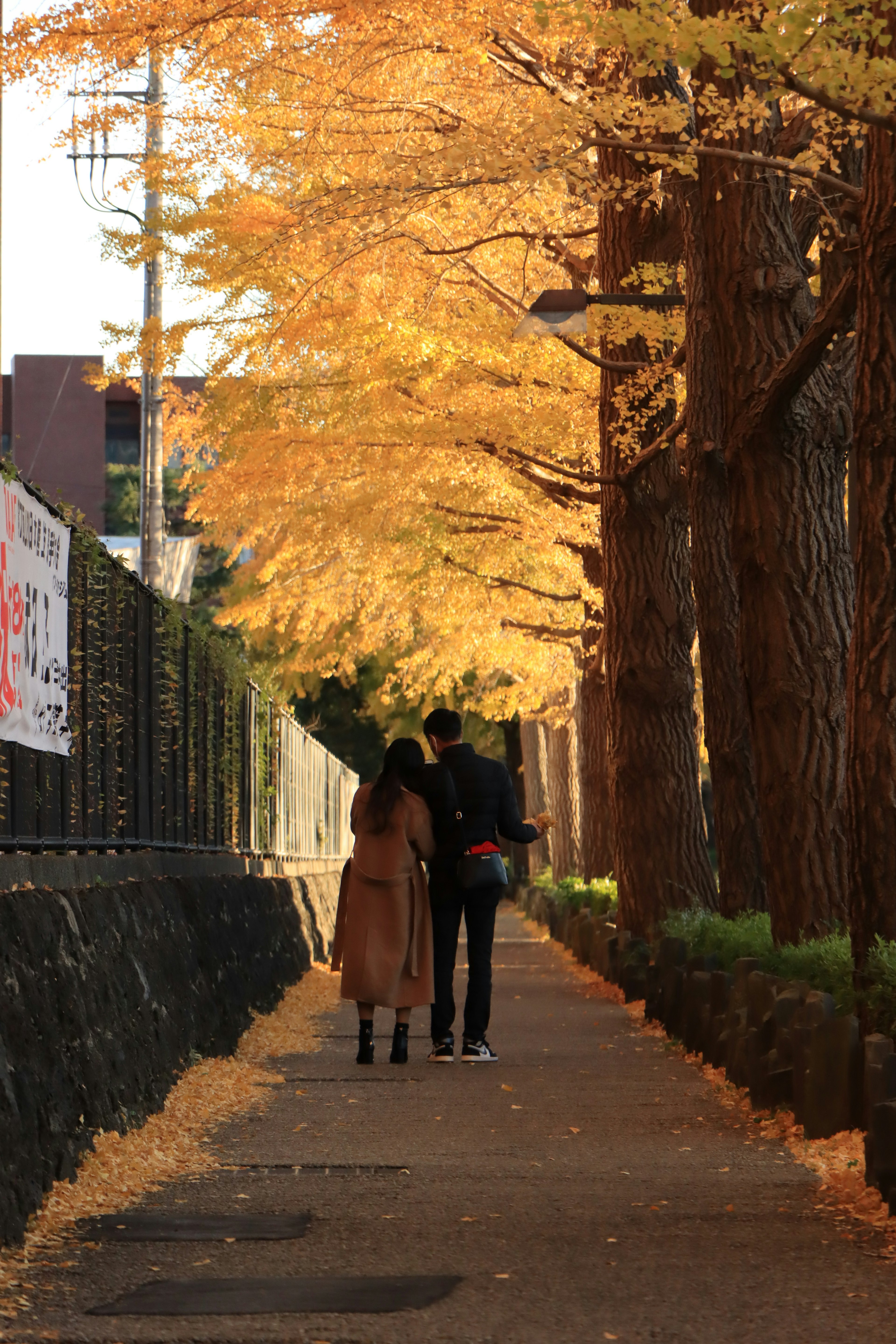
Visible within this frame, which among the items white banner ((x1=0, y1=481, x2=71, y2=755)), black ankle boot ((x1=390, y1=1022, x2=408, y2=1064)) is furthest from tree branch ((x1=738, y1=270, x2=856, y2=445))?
black ankle boot ((x1=390, y1=1022, x2=408, y2=1064))

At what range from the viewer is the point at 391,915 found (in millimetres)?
10312

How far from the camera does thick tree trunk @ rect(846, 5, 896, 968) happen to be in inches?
281

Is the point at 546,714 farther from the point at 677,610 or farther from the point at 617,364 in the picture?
the point at 617,364

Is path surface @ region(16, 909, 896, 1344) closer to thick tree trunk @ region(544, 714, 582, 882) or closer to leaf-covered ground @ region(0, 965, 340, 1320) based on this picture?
leaf-covered ground @ region(0, 965, 340, 1320)

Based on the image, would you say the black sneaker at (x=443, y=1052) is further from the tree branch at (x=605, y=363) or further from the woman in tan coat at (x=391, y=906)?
the tree branch at (x=605, y=363)

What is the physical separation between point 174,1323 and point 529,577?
59.9 ft

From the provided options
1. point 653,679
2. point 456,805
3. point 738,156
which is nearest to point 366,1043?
point 456,805

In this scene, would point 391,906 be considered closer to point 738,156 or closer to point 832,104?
point 738,156

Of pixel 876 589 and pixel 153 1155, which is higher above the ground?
pixel 876 589

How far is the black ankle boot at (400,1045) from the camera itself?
1033 centimetres

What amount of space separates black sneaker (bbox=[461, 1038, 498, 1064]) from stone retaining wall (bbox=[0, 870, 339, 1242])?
57.3 inches

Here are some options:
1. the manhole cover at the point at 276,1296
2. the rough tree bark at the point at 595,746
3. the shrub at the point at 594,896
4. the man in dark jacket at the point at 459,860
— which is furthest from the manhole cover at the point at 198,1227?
the shrub at the point at 594,896

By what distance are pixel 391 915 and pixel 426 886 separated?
14.7 inches

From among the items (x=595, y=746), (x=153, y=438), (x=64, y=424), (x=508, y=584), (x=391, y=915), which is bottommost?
(x=391, y=915)
